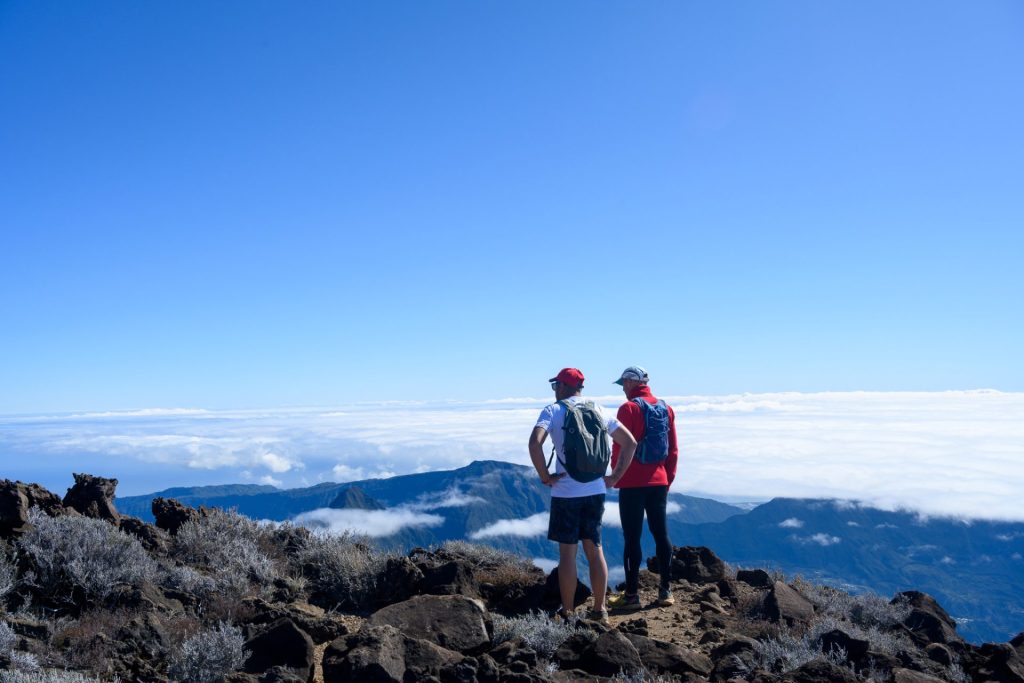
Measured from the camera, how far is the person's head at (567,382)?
216 inches

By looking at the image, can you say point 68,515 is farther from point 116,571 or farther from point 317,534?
point 317,534

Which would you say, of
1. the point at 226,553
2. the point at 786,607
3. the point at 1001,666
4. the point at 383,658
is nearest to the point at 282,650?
the point at 383,658

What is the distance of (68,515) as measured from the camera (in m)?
6.73

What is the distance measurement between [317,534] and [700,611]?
4.24 meters

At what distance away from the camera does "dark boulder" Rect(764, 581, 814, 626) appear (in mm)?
5621

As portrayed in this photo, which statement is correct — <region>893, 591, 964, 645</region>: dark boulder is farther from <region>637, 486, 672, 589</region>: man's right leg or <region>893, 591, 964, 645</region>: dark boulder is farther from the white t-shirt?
the white t-shirt

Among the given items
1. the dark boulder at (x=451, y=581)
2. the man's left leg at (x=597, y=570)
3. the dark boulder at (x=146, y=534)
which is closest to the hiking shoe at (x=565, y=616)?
the man's left leg at (x=597, y=570)

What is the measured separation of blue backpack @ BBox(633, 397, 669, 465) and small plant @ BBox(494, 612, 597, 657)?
172 cm

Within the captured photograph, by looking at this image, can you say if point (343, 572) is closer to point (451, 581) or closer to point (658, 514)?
point (451, 581)

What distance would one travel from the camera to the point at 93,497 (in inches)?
294

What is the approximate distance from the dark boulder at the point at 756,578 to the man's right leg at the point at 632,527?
1.85 m

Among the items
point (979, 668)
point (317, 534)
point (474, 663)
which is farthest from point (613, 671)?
point (317, 534)

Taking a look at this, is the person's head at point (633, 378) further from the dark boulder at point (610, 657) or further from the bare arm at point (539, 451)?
the dark boulder at point (610, 657)

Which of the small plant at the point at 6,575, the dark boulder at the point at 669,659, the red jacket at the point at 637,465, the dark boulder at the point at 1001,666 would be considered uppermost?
the red jacket at the point at 637,465
